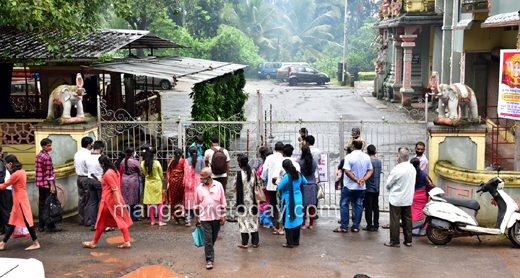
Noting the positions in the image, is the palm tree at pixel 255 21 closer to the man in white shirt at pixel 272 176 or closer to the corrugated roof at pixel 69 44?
the corrugated roof at pixel 69 44

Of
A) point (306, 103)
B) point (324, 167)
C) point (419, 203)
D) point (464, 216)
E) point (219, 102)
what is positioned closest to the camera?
point (464, 216)

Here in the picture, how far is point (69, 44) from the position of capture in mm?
12039

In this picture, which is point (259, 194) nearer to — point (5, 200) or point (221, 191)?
point (221, 191)

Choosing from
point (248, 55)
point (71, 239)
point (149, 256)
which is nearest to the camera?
point (149, 256)

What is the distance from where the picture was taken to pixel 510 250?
7.48 metres

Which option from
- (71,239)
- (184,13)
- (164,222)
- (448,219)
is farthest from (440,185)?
(184,13)

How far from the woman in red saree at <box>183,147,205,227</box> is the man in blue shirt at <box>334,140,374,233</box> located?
2.46 m

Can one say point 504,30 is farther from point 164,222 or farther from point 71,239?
point 71,239

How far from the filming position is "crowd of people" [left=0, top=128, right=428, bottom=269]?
752 centimetres

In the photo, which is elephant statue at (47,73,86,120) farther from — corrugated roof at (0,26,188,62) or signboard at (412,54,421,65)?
signboard at (412,54,421,65)

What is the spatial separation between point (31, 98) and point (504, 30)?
51.1 feet

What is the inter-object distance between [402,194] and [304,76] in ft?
105

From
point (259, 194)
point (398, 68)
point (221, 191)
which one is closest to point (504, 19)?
point (259, 194)

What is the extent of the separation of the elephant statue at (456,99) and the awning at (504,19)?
179 inches
